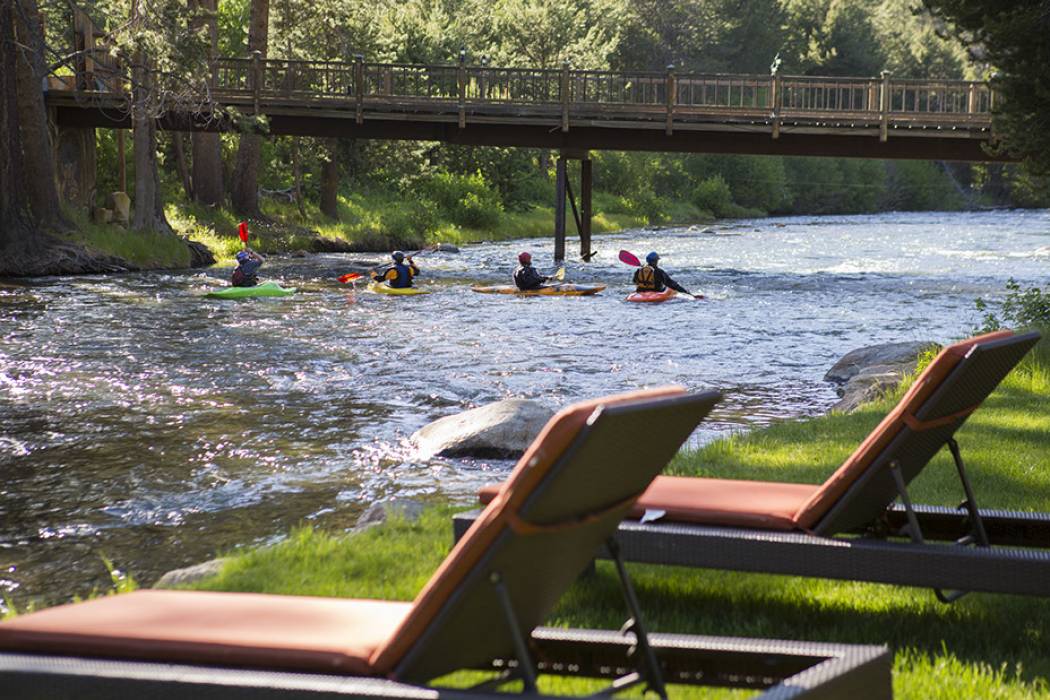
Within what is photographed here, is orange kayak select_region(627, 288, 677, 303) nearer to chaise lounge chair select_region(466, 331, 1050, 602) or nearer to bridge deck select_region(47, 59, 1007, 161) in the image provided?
bridge deck select_region(47, 59, 1007, 161)

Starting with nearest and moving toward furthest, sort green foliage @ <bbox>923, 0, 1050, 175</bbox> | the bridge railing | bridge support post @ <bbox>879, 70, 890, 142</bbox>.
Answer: green foliage @ <bbox>923, 0, 1050, 175</bbox> < bridge support post @ <bbox>879, 70, 890, 142</bbox> < the bridge railing

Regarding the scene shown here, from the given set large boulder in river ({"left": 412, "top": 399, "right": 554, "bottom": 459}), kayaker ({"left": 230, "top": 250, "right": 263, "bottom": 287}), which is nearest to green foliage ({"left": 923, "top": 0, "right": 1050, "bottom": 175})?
large boulder in river ({"left": 412, "top": 399, "right": 554, "bottom": 459})

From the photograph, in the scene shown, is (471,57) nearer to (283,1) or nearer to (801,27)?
(283,1)

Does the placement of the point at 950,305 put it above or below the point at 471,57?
below

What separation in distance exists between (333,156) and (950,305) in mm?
22935

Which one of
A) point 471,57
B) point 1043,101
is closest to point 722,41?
point 471,57

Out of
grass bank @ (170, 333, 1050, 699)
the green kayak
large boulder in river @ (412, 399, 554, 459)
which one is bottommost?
the green kayak

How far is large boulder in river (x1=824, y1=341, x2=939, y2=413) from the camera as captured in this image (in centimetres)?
1285

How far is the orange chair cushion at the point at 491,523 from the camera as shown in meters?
3.29

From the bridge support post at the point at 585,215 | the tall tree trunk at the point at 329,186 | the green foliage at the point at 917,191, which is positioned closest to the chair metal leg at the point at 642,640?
the bridge support post at the point at 585,215

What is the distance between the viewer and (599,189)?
65.6 m

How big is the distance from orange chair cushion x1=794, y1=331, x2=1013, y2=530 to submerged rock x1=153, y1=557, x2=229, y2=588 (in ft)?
9.11

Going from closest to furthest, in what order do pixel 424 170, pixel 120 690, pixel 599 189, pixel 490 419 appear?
pixel 120 690 → pixel 490 419 → pixel 424 170 → pixel 599 189

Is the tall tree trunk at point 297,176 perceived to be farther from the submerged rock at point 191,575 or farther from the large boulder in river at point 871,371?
the submerged rock at point 191,575
